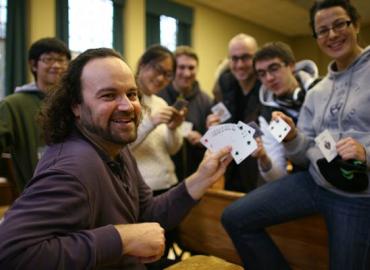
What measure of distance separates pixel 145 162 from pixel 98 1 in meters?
3.95

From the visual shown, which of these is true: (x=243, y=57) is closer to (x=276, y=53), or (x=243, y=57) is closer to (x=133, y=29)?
(x=276, y=53)

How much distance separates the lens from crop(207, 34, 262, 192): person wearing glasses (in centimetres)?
247

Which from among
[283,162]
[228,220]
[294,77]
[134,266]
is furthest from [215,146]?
[294,77]

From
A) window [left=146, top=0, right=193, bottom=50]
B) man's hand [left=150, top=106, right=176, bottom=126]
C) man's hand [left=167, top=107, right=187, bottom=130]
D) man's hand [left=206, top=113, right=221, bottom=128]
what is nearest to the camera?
man's hand [left=150, top=106, right=176, bottom=126]

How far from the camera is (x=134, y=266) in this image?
1.15 m

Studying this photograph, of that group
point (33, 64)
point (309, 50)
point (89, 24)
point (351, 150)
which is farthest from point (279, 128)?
point (309, 50)

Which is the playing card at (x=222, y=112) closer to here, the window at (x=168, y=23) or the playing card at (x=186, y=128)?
the playing card at (x=186, y=128)

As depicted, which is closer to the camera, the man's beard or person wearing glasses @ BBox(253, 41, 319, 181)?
the man's beard

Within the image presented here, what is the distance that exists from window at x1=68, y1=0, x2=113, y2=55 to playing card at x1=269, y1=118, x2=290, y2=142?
3.88 meters

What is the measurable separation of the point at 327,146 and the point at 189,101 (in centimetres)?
150

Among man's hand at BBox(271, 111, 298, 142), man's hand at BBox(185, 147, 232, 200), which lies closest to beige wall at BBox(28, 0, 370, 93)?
man's hand at BBox(271, 111, 298, 142)

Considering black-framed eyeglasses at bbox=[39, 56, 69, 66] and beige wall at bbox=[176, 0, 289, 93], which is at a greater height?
beige wall at bbox=[176, 0, 289, 93]

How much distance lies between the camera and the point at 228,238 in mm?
2150

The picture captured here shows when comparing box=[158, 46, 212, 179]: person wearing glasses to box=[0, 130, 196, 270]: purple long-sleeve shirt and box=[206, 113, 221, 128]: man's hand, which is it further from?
box=[0, 130, 196, 270]: purple long-sleeve shirt
